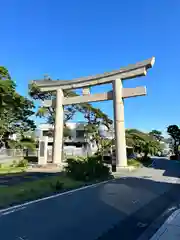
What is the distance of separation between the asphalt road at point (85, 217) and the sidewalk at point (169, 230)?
1.28 feet

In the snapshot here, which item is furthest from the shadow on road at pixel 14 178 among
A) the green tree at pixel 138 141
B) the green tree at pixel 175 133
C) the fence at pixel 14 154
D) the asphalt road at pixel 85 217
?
the green tree at pixel 175 133

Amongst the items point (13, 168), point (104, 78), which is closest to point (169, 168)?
point (104, 78)

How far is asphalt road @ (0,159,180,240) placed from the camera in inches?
229

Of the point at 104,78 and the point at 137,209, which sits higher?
the point at 104,78

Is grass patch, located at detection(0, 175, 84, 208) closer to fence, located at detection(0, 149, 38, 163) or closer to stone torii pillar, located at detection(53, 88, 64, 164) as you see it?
stone torii pillar, located at detection(53, 88, 64, 164)

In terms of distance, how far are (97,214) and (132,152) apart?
40.1 m

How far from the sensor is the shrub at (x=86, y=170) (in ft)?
48.7

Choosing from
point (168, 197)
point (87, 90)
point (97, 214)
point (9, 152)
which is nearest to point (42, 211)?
point (97, 214)

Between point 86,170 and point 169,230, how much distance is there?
9.28m

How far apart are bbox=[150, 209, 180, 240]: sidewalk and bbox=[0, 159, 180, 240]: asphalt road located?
15.4 inches

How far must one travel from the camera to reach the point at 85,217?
7.23 m

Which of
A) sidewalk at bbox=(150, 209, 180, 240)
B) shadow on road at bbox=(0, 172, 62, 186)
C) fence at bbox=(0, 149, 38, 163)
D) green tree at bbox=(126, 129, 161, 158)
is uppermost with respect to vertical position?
green tree at bbox=(126, 129, 161, 158)

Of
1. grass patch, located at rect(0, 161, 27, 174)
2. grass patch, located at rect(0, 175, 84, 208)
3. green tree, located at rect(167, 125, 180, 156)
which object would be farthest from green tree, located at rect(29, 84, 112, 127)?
green tree, located at rect(167, 125, 180, 156)

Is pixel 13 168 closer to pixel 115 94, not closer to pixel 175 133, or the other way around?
pixel 115 94
